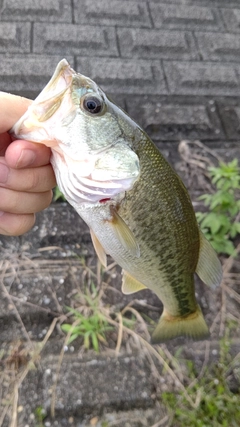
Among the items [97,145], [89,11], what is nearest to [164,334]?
[97,145]

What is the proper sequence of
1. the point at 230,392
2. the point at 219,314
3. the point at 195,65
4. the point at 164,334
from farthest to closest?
the point at 195,65, the point at 219,314, the point at 230,392, the point at 164,334

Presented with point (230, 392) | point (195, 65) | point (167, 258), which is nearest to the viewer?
point (167, 258)

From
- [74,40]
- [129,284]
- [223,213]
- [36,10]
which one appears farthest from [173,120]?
[129,284]

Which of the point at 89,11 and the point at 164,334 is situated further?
the point at 89,11

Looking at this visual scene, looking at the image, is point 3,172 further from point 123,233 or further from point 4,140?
point 123,233

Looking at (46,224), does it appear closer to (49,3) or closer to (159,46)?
(159,46)

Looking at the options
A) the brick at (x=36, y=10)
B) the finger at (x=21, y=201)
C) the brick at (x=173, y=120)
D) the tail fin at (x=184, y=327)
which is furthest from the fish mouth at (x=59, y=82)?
the brick at (x=36, y=10)

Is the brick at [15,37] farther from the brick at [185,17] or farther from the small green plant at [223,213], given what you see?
the small green plant at [223,213]
